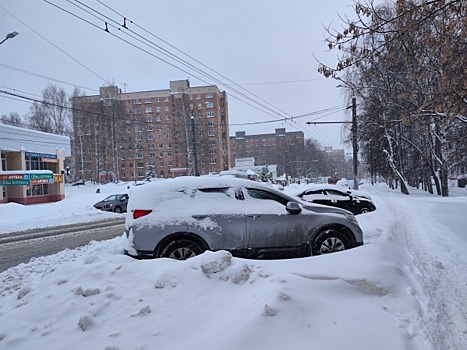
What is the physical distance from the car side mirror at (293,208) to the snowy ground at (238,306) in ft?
4.99

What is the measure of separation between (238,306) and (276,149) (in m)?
101

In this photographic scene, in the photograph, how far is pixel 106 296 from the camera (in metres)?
4.09

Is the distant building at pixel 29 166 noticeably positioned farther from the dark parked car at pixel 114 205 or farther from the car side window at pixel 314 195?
the car side window at pixel 314 195

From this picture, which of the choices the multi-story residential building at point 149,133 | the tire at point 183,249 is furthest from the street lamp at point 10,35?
the multi-story residential building at point 149,133

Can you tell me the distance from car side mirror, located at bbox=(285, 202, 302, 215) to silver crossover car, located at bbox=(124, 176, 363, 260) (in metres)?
0.02

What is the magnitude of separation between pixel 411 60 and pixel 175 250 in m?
5.55

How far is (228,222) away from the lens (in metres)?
6.79

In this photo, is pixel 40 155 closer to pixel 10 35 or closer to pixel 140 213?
pixel 10 35

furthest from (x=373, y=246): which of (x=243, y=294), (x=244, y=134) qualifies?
(x=244, y=134)

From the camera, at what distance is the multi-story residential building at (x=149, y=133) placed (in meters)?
64.5

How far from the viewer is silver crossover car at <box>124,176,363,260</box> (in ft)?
21.7

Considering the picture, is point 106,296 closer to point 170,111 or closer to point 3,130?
point 3,130

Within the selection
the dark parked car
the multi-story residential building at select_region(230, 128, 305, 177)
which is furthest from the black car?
the multi-story residential building at select_region(230, 128, 305, 177)

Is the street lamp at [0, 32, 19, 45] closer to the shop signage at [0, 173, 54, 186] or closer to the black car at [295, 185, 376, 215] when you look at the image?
the black car at [295, 185, 376, 215]
